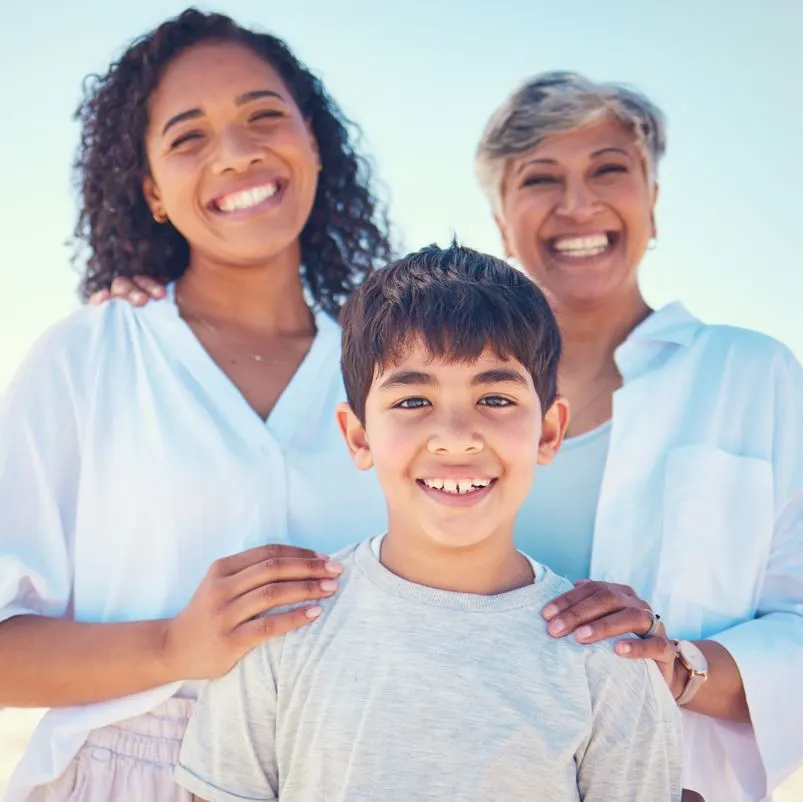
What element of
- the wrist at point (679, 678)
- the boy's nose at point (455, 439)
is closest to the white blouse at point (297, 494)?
the wrist at point (679, 678)

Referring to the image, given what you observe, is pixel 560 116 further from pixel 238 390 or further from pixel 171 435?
pixel 171 435

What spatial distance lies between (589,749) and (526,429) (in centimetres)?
64

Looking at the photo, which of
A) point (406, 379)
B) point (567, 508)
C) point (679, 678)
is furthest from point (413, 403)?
point (567, 508)

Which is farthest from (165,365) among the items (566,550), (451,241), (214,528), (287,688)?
(566,550)

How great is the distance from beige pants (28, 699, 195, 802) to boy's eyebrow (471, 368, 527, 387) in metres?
1.02

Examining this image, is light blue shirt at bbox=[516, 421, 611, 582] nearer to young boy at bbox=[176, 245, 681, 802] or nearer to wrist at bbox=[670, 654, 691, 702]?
wrist at bbox=[670, 654, 691, 702]

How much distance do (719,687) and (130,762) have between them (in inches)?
54.9

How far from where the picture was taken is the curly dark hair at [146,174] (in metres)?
3.09

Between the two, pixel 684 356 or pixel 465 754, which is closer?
pixel 465 754

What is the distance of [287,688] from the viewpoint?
2080mm

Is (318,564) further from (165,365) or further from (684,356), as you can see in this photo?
(684,356)

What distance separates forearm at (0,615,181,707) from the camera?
90.8 inches

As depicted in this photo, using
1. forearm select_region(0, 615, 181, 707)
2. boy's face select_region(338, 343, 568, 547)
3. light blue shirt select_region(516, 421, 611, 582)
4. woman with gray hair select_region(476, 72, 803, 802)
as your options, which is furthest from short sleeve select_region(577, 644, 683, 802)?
forearm select_region(0, 615, 181, 707)

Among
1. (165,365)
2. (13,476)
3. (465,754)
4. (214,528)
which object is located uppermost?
(165,365)
